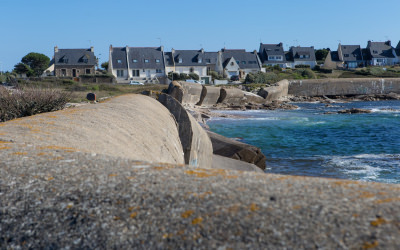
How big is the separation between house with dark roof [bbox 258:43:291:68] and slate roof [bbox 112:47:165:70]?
30998 mm

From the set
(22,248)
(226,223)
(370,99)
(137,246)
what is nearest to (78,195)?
(22,248)

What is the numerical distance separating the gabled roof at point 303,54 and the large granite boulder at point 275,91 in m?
50.4

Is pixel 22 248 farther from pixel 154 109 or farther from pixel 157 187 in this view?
pixel 154 109

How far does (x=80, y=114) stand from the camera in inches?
262

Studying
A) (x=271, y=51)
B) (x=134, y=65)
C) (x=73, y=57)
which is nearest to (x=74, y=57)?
(x=73, y=57)

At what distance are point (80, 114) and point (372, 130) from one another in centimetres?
2420

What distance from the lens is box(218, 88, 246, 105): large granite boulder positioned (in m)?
43.1

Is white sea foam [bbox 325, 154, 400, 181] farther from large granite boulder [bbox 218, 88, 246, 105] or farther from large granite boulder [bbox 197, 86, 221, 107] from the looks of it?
large granite boulder [bbox 218, 88, 246, 105]

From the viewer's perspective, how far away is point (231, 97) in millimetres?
43781

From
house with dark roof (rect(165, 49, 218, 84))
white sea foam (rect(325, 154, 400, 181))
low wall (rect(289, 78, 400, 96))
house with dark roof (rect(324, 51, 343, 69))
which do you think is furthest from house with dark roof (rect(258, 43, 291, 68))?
white sea foam (rect(325, 154, 400, 181))

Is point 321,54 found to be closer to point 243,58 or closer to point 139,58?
point 243,58

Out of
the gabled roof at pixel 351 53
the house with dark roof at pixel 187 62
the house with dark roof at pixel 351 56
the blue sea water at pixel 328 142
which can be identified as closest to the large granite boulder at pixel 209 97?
the blue sea water at pixel 328 142

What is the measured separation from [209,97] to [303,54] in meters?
69.5

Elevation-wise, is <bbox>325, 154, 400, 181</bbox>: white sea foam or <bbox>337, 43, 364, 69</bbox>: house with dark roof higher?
<bbox>337, 43, 364, 69</bbox>: house with dark roof
